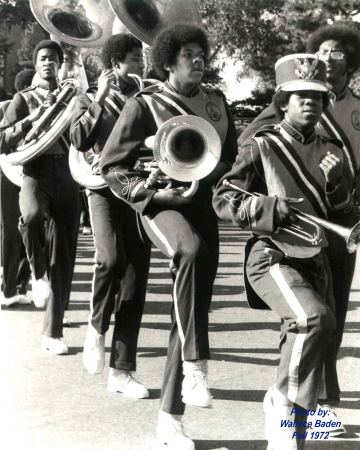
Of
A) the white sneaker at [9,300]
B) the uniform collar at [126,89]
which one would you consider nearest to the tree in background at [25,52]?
the uniform collar at [126,89]

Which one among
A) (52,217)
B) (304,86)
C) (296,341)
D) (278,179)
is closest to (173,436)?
(296,341)

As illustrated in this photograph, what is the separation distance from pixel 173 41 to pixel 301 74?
0.77 meters

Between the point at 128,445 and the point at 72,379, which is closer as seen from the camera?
the point at 128,445

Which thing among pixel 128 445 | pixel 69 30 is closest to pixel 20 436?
pixel 128 445

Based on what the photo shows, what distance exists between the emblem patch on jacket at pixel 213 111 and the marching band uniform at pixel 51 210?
2.03 metres

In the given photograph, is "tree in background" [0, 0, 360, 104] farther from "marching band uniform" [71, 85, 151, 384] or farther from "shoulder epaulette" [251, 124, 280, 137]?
"shoulder epaulette" [251, 124, 280, 137]

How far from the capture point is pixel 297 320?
3729mm

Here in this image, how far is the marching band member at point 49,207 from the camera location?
617cm

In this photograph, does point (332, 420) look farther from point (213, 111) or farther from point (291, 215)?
point (213, 111)

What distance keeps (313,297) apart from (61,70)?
328cm

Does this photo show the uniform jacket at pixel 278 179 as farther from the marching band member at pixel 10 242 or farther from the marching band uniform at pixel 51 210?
the marching band member at pixel 10 242

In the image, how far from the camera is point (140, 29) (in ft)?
16.9

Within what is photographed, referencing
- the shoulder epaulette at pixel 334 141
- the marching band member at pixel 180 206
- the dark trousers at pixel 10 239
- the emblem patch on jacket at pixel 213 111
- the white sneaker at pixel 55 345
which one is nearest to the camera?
the marching band member at pixel 180 206

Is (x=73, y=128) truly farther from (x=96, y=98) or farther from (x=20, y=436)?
(x=20, y=436)
